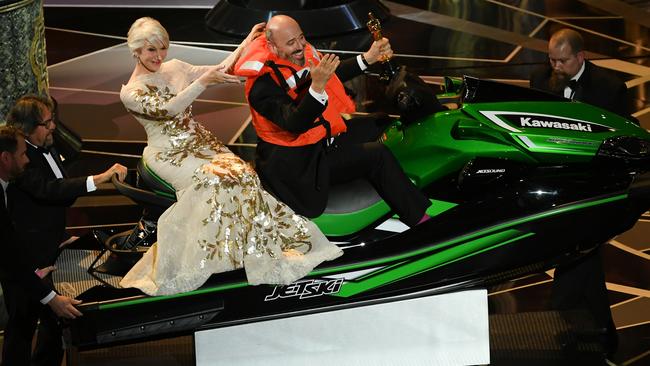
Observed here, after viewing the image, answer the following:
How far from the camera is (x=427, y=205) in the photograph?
3.71 metres

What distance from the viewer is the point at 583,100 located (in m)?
4.37

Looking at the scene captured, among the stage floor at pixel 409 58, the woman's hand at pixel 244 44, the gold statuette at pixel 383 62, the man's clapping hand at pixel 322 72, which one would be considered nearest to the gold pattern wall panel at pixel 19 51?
the stage floor at pixel 409 58

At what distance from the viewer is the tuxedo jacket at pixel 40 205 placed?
→ 12.4ft

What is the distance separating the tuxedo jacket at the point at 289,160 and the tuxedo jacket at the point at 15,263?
84cm

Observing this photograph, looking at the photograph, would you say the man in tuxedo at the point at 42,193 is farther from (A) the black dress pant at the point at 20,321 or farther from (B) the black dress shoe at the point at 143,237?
(B) the black dress shoe at the point at 143,237

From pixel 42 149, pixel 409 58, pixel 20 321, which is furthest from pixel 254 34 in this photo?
pixel 409 58

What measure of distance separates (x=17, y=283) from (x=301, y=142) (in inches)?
42.2

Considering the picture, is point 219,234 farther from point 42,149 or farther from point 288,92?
point 42,149

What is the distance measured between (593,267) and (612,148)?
67cm

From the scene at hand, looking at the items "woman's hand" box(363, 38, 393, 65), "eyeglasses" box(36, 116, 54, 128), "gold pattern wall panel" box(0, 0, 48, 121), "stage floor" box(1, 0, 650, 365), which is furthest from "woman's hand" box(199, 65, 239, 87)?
"gold pattern wall panel" box(0, 0, 48, 121)

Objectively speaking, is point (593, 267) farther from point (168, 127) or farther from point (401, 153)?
point (168, 127)

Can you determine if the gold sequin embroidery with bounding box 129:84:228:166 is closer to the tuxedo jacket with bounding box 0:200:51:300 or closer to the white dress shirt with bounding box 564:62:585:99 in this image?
the tuxedo jacket with bounding box 0:200:51:300

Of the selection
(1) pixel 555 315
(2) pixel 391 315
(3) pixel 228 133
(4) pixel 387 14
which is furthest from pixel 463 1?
(2) pixel 391 315

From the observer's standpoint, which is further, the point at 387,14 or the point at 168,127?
the point at 387,14
